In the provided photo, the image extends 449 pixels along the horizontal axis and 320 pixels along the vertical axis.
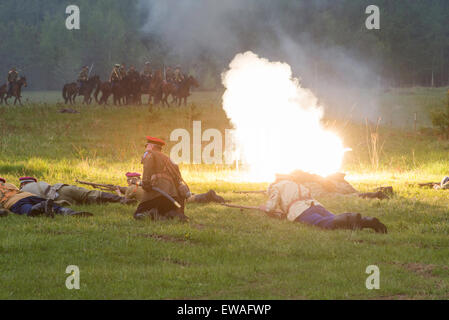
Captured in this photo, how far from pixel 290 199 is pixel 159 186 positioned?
2333 millimetres

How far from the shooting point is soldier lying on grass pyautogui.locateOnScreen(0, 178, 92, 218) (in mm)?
10898

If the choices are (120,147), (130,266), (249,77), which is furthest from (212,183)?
(120,147)

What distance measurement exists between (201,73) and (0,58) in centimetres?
2983

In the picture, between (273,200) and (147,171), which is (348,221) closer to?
(273,200)

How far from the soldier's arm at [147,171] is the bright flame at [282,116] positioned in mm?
5411

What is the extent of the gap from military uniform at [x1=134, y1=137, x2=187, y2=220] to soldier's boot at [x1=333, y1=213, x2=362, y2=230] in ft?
8.75

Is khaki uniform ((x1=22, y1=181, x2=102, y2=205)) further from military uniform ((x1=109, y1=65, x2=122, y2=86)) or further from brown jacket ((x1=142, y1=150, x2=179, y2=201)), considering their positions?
military uniform ((x1=109, y1=65, x2=122, y2=86))

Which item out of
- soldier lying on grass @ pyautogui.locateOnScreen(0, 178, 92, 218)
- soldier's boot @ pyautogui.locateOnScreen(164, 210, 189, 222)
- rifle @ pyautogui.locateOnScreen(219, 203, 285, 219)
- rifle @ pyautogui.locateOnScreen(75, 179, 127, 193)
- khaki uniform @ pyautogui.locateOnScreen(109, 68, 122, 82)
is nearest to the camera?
soldier's boot @ pyautogui.locateOnScreen(164, 210, 189, 222)

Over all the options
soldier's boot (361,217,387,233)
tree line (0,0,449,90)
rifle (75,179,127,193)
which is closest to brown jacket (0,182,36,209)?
rifle (75,179,127,193)

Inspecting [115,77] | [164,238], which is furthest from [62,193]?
[115,77]

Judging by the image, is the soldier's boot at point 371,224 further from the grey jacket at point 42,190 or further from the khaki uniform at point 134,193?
the grey jacket at point 42,190

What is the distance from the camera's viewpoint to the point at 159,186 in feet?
35.9

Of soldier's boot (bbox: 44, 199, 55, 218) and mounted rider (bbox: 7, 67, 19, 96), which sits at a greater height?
mounted rider (bbox: 7, 67, 19, 96)

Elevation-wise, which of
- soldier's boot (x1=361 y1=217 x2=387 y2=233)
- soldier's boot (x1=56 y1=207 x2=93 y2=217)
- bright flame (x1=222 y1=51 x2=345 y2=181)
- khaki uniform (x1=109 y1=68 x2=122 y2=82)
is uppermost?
khaki uniform (x1=109 y1=68 x2=122 y2=82)
